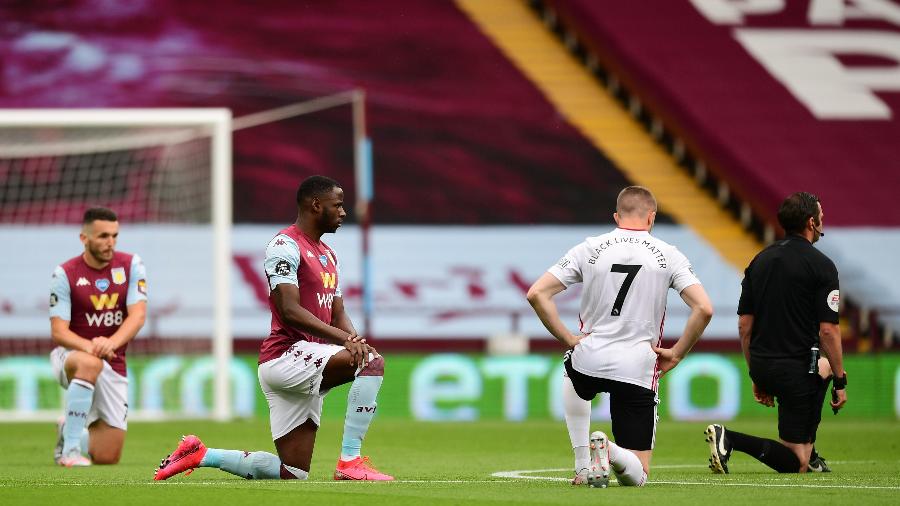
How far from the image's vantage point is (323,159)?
24.1 meters

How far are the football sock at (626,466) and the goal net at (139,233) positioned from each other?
9.00 metres

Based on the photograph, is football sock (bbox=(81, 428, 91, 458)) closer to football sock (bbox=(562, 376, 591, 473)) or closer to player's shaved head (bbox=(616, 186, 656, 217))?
football sock (bbox=(562, 376, 591, 473))

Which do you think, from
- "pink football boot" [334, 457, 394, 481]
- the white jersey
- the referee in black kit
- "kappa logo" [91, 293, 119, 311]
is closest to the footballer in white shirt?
the white jersey

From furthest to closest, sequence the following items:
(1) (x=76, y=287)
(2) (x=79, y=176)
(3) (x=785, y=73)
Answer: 1. (3) (x=785, y=73)
2. (2) (x=79, y=176)
3. (1) (x=76, y=287)

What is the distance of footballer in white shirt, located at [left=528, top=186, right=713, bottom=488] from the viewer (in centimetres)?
803

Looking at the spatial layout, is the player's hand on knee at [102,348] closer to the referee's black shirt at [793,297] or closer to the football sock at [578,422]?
the football sock at [578,422]

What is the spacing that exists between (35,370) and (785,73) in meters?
13.1

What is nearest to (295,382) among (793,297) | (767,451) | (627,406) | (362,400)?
(362,400)

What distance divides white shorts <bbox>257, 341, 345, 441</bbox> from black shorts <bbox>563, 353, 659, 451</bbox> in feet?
4.23

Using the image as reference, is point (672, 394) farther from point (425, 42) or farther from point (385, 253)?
point (425, 42)

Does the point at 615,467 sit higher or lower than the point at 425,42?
lower

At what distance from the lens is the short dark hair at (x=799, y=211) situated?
A: 30.9ft

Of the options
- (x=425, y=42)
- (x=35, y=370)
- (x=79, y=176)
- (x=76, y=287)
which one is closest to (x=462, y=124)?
(x=425, y=42)

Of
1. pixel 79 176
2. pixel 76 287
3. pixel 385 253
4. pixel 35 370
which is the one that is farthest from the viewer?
pixel 385 253
